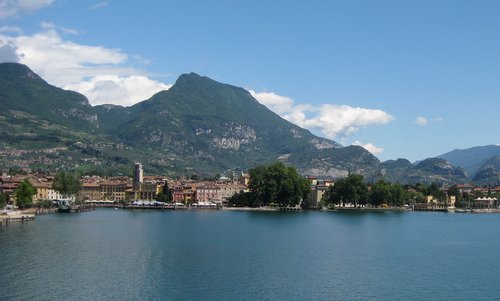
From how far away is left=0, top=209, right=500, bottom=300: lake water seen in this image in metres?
34.1

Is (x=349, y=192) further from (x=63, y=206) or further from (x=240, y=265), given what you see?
(x=240, y=265)

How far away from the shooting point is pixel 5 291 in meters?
32.5

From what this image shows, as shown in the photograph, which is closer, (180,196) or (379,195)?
(379,195)

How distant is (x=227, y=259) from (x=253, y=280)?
792cm

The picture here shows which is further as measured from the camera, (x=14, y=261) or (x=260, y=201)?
(x=260, y=201)

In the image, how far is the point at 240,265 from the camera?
42.5m

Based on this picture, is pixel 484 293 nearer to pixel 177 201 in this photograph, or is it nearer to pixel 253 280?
pixel 253 280

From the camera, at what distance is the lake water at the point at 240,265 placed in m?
34.1

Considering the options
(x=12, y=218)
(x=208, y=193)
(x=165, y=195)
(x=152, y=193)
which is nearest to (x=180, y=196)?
(x=165, y=195)

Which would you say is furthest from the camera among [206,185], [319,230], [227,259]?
[206,185]

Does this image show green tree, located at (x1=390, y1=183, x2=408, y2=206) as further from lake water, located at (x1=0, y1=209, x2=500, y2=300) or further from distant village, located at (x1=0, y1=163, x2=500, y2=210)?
lake water, located at (x1=0, y1=209, x2=500, y2=300)

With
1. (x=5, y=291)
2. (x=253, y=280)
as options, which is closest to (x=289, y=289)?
(x=253, y=280)

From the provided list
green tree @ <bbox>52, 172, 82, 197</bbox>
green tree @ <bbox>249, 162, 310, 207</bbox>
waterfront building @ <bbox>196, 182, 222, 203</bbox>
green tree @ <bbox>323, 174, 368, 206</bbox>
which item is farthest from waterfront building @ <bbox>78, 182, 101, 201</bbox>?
green tree @ <bbox>323, 174, 368, 206</bbox>

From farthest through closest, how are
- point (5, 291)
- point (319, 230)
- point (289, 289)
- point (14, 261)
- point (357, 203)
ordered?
point (357, 203) → point (319, 230) → point (14, 261) → point (289, 289) → point (5, 291)
